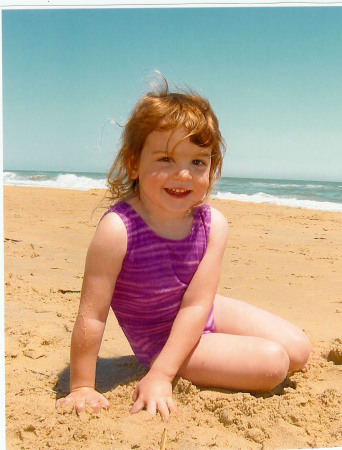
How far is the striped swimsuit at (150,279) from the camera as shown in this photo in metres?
1.78

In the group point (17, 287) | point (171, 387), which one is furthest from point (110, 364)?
point (17, 287)

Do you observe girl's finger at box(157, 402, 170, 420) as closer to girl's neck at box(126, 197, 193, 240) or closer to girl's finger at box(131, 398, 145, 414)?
girl's finger at box(131, 398, 145, 414)

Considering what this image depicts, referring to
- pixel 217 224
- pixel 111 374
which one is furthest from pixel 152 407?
pixel 217 224

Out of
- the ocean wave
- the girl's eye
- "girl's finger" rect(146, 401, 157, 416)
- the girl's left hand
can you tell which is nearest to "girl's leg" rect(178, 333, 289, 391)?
the girl's left hand

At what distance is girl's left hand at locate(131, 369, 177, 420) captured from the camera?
1563mm

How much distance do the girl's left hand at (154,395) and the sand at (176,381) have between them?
0.12 feet

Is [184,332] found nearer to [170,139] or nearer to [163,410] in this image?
[163,410]

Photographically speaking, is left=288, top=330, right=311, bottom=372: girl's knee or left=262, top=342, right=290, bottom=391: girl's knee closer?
left=262, top=342, right=290, bottom=391: girl's knee

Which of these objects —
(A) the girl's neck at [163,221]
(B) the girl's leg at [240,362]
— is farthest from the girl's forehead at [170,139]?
(B) the girl's leg at [240,362]

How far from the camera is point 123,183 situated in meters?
1.97

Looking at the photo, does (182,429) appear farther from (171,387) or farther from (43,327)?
(43,327)

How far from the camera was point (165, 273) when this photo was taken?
1.81 metres

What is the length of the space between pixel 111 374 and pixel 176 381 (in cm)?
29

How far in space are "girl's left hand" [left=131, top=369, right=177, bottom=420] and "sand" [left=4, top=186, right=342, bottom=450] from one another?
4 cm
